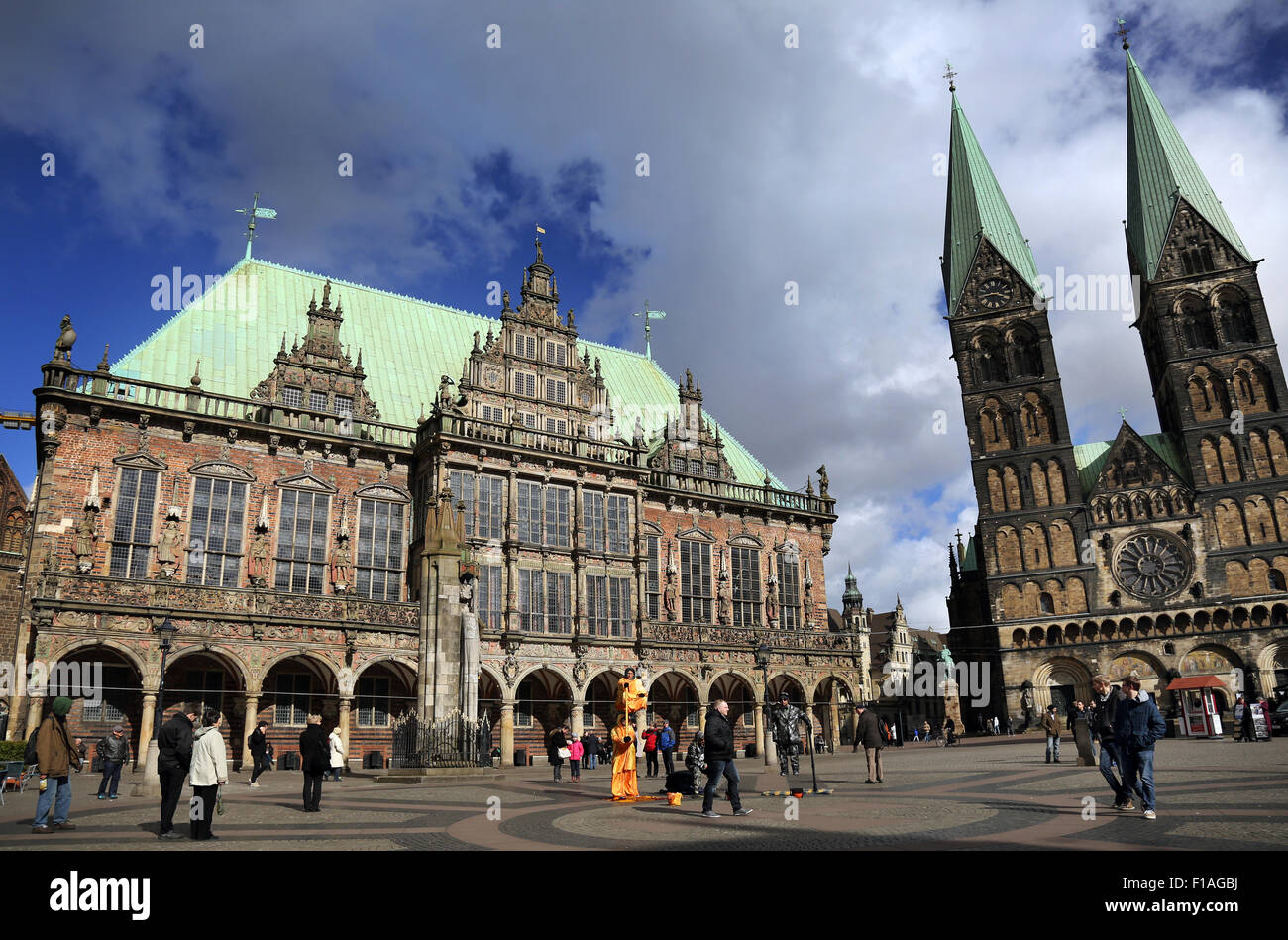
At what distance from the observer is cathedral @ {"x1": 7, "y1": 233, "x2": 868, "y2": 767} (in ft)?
87.5

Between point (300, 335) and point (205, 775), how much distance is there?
28.7m

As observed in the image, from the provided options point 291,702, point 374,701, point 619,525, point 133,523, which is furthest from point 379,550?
point 619,525

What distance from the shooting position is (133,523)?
28234mm

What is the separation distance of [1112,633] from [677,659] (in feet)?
111

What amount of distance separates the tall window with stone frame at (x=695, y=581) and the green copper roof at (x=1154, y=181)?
42811 millimetres

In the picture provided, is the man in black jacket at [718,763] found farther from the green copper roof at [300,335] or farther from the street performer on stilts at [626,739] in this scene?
the green copper roof at [300,335]

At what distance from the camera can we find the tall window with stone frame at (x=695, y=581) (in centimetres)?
4009

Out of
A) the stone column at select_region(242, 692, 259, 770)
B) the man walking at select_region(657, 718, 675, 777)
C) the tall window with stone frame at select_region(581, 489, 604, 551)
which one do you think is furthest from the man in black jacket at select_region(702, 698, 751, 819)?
the tall window with stone frame at select_region(581, 489, 604, 551)

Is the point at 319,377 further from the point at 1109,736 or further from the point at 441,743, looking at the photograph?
the point at 1109,736

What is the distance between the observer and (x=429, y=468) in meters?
32.8

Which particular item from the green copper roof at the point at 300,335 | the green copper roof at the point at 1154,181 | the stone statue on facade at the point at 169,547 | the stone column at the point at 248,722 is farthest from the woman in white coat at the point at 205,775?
the green copper roof at the point at 1154,181
